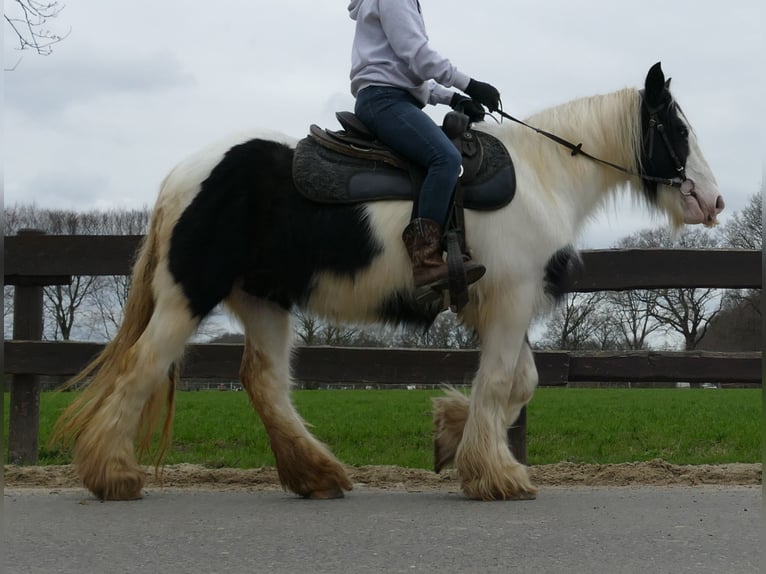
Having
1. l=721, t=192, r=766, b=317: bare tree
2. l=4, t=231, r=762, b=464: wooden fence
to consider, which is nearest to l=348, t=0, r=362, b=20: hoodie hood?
l=4, t=231, r=762, b=464: wooden fence

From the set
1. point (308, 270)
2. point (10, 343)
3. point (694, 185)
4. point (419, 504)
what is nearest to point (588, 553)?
point (419, 504)

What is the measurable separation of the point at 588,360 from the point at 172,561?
4.12 m

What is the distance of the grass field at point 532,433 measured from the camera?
788 centimetres

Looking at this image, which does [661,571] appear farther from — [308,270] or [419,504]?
[308,270]

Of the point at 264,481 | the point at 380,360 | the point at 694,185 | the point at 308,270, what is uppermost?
the point at 694,185

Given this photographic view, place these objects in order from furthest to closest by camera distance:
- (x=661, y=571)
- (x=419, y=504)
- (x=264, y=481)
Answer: (x=264, y=481) → (x=419, y=504) → (x=661, y=571)

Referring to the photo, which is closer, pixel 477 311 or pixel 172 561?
pixel 172 561

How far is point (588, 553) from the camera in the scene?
357 cm

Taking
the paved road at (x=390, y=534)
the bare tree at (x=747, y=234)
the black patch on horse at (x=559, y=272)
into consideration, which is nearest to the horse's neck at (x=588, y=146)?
the black patch on horse at (x=559, y=272)

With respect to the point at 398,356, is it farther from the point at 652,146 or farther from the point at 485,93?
the point at 652,146

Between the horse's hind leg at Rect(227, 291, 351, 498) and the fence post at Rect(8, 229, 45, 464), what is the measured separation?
7.26ft

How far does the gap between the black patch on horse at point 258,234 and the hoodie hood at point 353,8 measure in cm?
99

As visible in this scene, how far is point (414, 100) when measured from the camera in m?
5.41

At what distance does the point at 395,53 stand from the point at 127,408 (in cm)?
250
